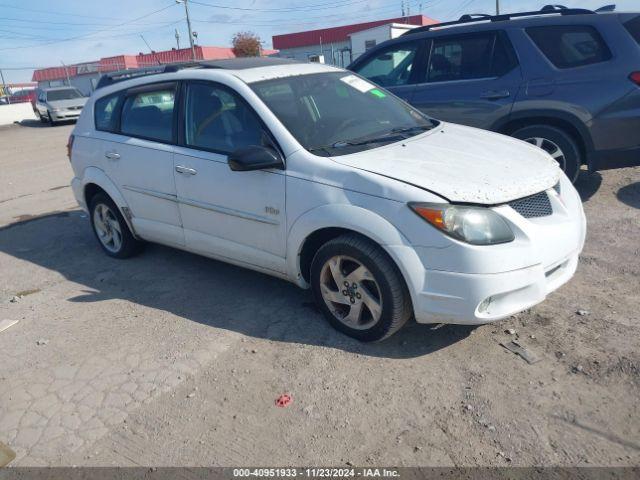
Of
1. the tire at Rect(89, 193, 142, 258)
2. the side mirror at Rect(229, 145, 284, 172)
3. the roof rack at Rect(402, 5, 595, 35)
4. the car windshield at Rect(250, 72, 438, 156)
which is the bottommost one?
the tire at Rect(89, 193, 142, 258)

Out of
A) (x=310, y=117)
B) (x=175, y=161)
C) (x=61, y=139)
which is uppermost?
(x=310, y=117)

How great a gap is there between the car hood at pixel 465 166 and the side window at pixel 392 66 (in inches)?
112

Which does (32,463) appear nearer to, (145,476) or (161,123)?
(145,476)

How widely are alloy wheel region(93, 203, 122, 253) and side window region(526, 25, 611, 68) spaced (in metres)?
4.68

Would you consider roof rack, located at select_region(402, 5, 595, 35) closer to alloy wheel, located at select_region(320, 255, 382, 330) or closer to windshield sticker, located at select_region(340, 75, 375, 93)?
windshield sticker, located at select_region(340, 75, 375, 93)

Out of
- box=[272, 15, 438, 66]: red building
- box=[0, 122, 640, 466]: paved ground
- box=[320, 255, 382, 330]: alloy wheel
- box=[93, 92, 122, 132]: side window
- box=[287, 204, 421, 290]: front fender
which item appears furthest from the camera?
box=[272, 15, 438, 66]: red building

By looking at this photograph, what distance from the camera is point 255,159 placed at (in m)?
3.57

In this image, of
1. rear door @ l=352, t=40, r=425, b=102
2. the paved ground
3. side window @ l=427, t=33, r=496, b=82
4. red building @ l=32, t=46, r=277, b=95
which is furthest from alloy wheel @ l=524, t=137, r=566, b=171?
red building @ l=32, t=46, r=277, b=95

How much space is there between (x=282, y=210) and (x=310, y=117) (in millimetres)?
758

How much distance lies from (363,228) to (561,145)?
133 inches

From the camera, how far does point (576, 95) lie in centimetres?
542

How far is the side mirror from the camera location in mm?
3570

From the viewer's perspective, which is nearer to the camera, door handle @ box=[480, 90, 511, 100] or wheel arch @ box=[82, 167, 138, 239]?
wheel arch @ box=[82, 167, 138, 239]

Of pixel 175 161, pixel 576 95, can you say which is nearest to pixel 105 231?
pixel 175 161
